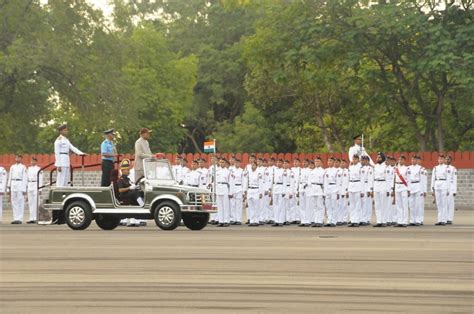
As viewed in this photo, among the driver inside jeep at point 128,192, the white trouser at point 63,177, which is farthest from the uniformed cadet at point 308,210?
the white trouser at point 63,177

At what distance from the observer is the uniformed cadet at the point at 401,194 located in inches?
1359

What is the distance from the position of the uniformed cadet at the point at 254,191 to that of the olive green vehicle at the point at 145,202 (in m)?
5.53

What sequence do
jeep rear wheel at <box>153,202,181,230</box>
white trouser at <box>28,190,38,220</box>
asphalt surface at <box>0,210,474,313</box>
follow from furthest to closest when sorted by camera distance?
white trouser at <box>28,190,38,220</box> → jeep rear wheel at <box>153,202,181,230</box> → asphalt surface at <box>0,210,474,313</box>

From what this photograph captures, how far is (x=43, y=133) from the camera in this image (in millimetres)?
86562

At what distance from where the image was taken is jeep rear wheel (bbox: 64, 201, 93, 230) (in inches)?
1186

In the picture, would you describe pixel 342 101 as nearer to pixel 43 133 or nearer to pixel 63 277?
pixel 43 133

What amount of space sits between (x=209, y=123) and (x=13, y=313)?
80.8 meters

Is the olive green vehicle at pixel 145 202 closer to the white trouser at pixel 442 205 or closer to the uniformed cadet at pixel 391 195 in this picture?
the uniformed cadet at pixel 391 195

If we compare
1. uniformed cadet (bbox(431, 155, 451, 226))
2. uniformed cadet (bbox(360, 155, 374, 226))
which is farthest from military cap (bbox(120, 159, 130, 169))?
uniformed cadet (bbox(431, 155, 451, 226))

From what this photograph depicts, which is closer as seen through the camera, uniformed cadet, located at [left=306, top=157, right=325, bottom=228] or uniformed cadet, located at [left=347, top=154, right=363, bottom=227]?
uniformed cadet, located at [left=347, top=154, right=363, bottom=227]

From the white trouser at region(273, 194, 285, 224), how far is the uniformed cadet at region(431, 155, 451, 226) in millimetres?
4436

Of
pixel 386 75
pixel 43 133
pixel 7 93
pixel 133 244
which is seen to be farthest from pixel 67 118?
pixel 133 244

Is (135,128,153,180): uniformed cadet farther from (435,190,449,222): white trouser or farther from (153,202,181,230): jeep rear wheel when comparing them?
(435,190,449,222): white trouser

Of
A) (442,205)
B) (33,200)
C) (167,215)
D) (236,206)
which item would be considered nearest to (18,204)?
(33,200)
